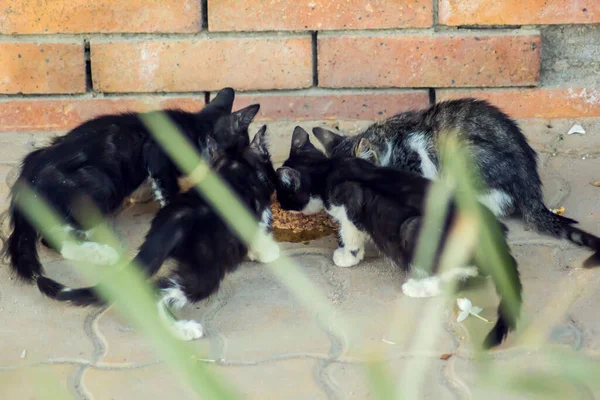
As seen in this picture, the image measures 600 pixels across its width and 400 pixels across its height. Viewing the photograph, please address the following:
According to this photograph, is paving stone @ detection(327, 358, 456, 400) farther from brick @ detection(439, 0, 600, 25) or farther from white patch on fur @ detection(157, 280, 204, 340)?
brick @ detection(439, 0, 600, 25)

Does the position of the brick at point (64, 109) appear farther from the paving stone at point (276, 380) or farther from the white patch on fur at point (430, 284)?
the paving stone at point (276, 380)

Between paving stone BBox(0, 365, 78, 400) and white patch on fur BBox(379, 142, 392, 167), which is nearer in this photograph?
paving stone BBox(0, 365, 78, 400)

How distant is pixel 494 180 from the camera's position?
360 cm

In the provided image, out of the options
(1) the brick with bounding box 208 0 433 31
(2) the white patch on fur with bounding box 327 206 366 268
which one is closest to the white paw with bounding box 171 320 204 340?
(2) the white patch on fur with bounding box 327 206 366 268

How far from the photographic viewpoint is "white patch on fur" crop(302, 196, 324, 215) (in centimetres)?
358

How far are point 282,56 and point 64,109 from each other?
124cm

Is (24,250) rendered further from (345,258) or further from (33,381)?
(345,258)

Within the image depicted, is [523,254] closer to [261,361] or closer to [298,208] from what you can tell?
[298,208]

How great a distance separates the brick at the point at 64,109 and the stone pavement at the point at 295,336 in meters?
1.21

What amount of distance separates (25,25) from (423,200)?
97.0 inches

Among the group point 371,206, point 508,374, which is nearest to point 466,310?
point 508,374

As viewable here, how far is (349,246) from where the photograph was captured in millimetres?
3344

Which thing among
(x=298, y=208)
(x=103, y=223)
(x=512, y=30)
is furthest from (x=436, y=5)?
(x=103, y=223)

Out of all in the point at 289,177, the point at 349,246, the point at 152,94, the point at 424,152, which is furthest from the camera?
the point at 152,94
